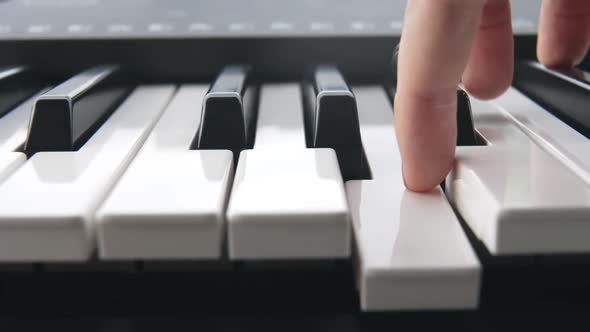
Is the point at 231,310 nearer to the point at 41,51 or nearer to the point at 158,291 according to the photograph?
the point at 158,291

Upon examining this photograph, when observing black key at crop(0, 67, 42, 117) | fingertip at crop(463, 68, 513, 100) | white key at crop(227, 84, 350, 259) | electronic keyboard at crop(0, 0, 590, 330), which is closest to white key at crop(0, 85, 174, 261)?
electronic keyboard at crop(0, 0, 590, 330)

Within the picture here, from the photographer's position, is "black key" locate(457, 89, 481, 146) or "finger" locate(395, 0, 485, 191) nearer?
"finger" locate(395, 0, 485, 191)

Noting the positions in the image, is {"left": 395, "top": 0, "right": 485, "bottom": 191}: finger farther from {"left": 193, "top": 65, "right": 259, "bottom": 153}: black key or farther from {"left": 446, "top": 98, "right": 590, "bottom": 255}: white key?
{"left": 193, "top": 65, "right": 259, "bottom": 153}: black key

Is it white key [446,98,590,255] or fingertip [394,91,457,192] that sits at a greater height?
fingertip [394,91,457,192]

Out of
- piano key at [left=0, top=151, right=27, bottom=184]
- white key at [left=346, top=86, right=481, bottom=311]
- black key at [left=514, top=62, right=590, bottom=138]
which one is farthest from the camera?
black key at [left=514, top=62, right=590, bottom=138]

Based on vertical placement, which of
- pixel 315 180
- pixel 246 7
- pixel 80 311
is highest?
pixel 246 7

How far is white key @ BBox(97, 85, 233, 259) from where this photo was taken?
0.45m

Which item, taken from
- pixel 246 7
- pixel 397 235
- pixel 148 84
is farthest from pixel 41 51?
pixel 397 235

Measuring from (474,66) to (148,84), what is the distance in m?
0.44

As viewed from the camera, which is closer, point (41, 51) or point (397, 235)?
point (397, 235)

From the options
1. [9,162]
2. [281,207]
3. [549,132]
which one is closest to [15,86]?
[9,162]

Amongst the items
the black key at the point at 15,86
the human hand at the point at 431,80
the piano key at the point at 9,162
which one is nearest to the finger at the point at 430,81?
the human hand at the point at 431,80

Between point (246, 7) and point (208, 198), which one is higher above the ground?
point (246, 7)

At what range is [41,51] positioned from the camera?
89cm
